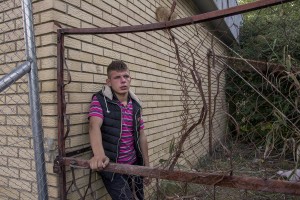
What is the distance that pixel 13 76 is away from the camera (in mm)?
1891

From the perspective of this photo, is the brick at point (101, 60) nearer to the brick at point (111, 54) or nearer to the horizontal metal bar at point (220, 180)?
the brick at point (111, 54)

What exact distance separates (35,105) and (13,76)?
0.29 m

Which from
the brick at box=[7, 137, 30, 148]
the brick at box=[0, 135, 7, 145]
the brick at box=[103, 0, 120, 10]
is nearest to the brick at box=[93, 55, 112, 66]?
the brick at box=[103, 0, 120, 10]

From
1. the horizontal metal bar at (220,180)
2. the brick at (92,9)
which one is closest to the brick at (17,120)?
the horizontal metal bar at (220,180)

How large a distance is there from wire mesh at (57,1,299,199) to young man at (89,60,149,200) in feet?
0.33

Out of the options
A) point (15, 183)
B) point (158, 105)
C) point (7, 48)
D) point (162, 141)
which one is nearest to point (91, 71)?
point (7, 48)

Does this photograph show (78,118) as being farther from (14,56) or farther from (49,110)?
(14,56)

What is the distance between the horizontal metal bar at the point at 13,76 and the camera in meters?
1.83

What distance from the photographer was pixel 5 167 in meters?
2.49

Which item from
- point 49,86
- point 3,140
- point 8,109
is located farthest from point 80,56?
point 3,140

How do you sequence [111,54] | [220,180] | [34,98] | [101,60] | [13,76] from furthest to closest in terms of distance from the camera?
1. [111,54]
2. [101,60]
3. [34,98]
4. [13,76]
5. [220,180]

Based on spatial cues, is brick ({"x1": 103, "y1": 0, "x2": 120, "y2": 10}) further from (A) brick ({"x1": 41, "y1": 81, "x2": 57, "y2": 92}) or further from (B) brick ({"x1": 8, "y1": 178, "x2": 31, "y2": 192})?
(B) brick ({"x1": 8, "y1": 178, "x2": 31, "y2": 192})

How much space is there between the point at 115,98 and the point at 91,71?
0.32 m

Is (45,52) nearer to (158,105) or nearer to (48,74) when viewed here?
(48,74)
